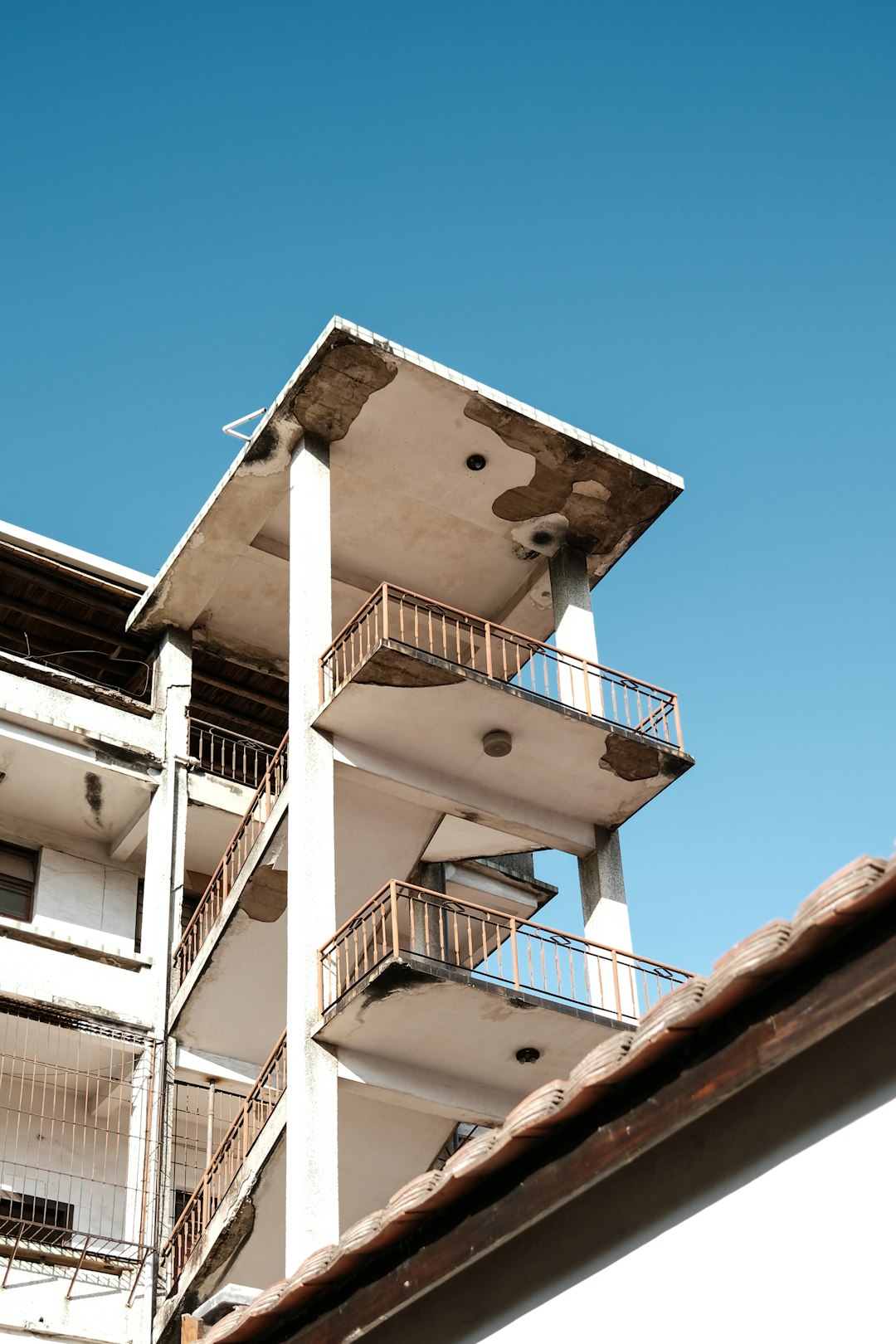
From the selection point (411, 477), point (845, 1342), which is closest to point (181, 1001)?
point (411, 477)

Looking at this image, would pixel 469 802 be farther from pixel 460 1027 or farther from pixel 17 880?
pixel 17 880

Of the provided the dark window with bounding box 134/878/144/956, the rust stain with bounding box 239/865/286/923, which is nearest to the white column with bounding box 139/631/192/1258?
the dark window with bounding box 134/878/144/956

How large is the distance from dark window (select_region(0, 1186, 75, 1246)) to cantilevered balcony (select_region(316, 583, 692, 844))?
21.0 feet

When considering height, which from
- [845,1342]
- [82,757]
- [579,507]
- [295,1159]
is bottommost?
Result: [845,1342]

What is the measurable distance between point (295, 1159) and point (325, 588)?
22.7 ft

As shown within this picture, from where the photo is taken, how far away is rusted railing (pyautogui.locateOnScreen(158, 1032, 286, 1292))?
59.4 feet

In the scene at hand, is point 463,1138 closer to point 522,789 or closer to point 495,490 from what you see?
point 522,789

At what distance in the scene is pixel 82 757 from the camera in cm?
2273

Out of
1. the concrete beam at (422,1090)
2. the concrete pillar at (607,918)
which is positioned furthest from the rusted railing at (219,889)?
the concrete beam at (422,1090)

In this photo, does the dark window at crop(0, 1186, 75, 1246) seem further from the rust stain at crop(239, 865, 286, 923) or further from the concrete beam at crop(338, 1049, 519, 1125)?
the concrete beam at crop(338, 1049, 519, 1125)

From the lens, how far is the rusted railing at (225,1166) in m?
18.1

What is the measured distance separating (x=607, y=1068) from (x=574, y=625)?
15.6m

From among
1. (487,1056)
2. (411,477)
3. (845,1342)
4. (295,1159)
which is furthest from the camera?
(411,477)

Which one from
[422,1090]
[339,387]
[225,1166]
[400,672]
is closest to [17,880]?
[225,1166]
